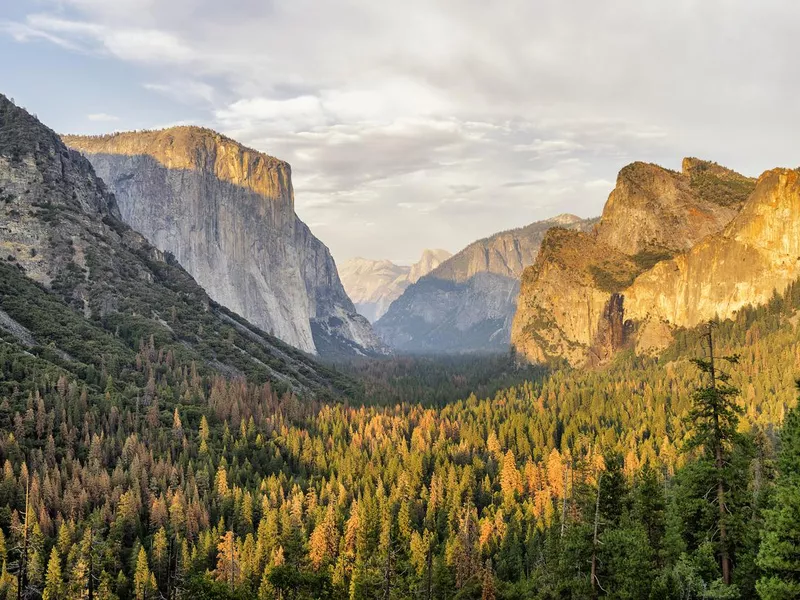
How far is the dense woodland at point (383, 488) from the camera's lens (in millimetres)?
43156

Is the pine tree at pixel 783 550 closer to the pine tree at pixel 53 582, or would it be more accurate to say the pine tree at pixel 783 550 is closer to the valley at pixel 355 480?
the valley at pixel 355 480

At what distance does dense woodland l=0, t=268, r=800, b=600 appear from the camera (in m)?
43.2

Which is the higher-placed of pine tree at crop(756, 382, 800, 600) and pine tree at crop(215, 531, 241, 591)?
pine tree at crop(756, 382, 800, 600)

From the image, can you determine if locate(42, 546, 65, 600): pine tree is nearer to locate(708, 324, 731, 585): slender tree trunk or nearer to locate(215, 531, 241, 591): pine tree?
locate(215, 531, 241, 591): pine tree

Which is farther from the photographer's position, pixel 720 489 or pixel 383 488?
pixel 383 488

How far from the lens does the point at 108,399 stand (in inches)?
5551

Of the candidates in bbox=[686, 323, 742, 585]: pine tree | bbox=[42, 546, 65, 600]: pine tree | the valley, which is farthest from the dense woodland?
the valley

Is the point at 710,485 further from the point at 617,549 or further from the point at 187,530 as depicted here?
the point at 187,530

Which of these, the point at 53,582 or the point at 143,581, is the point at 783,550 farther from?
the point at 53,582

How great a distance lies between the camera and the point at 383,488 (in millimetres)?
121562

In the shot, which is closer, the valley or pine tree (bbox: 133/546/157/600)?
the valley

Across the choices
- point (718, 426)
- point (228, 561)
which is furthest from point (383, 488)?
point (718, 426)

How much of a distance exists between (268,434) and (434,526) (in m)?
55.2

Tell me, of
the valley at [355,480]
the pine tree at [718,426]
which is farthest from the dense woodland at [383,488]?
the valley at [355,480]
